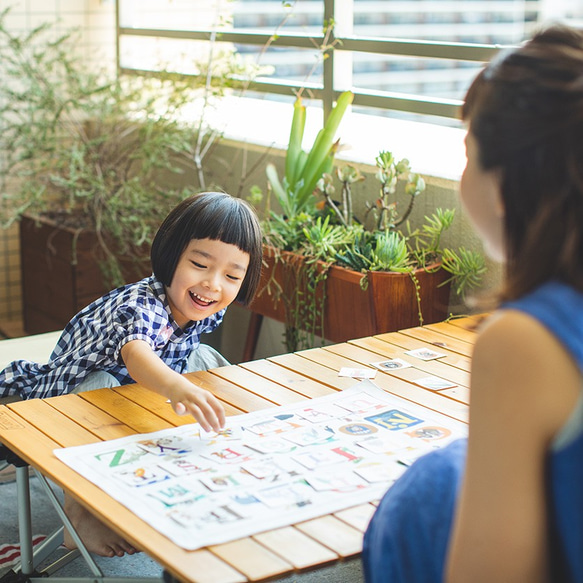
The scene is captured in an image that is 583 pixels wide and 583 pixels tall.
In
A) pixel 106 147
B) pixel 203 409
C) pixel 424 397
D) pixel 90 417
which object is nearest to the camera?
pixel 203 409

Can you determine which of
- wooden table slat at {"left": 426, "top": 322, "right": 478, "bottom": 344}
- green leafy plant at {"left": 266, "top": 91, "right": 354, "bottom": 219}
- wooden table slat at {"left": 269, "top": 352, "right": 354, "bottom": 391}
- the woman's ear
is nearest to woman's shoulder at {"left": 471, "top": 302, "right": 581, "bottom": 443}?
the woman's ear

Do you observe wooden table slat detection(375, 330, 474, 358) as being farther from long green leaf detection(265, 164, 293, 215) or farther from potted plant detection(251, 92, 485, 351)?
long green leaf detection(265, 164, 293, 215)

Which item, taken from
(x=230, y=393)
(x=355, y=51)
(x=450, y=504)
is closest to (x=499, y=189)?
(x=450, y=504)

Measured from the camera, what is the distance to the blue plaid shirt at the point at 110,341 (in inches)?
87.4

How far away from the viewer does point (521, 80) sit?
100 cm

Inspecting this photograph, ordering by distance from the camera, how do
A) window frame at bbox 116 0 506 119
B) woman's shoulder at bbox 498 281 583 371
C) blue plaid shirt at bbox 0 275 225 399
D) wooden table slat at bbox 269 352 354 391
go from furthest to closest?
window frame at bbox 116 0 506 119
blue plaid shirt at bbox 0 275 225 399
wooden table slat at bbox 269 352 354 391
woman's shoulder at bbox 498 281 583 371

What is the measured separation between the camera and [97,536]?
2055 mm

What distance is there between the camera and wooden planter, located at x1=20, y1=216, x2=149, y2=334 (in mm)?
4340

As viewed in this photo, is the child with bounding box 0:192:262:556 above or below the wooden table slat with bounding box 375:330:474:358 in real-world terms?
above

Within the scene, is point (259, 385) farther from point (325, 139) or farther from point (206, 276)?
point (325, 139)

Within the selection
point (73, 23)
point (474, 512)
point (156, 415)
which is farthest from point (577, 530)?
point (73, 23)

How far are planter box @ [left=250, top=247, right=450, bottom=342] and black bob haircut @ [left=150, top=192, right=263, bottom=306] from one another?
2.20 feet

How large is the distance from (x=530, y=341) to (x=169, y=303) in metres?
1.55

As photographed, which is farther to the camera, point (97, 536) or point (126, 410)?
point (97, 536)
